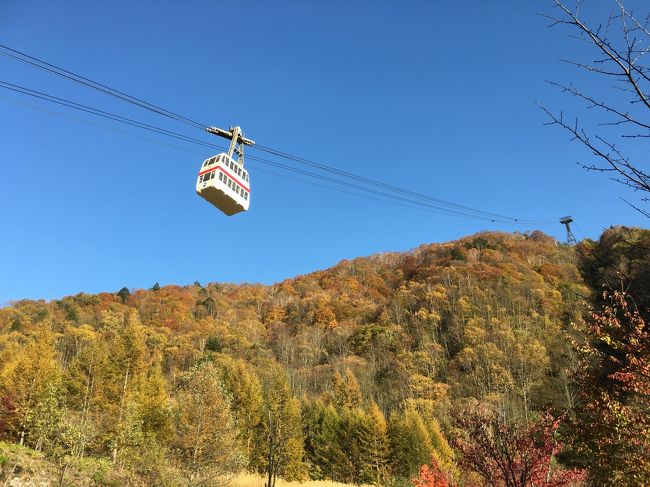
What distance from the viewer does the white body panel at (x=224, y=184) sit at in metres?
11.4

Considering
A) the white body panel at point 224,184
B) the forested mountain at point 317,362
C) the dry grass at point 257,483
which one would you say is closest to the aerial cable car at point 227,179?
the white body panel at point 224,184

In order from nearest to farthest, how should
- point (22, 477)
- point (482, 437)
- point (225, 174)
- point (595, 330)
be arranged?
point (482, 437) → point (595, 330) → point (225, 174) → point (22, 477)

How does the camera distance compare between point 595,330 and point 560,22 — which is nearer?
point 560,22

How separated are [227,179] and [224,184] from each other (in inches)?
10.6

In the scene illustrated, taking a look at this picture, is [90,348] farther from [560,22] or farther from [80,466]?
[560,22]

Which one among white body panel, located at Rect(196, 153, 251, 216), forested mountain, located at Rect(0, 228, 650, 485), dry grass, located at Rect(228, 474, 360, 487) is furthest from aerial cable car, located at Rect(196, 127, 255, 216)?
dry grass, located at Rect(228, 474, 360, 487)

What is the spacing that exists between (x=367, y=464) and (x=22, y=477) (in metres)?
25.0

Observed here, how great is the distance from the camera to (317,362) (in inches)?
2660

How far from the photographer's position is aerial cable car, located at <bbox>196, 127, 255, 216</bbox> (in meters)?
11.5

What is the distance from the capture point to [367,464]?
36.2 metres

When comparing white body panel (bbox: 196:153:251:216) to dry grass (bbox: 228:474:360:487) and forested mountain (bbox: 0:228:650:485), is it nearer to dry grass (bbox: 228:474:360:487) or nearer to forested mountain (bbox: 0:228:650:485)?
forested mountain (bbox: 0:228:650:485)

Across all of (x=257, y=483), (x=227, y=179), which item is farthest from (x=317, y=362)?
(x=227, y=179)

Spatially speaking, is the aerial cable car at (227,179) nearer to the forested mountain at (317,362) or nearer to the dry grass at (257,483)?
the forested mountain at (317,362)

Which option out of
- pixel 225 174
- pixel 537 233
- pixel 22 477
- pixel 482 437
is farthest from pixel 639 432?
pixel 537 233
